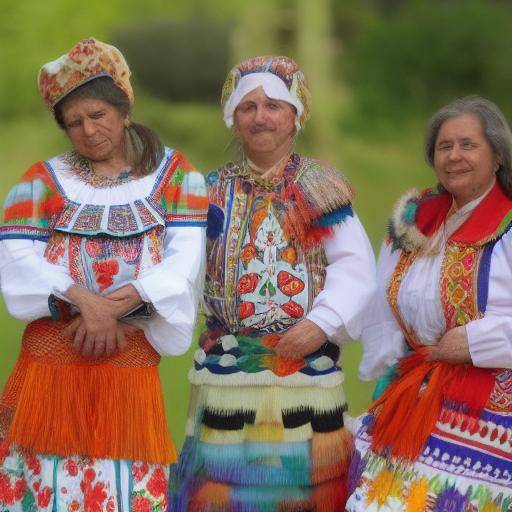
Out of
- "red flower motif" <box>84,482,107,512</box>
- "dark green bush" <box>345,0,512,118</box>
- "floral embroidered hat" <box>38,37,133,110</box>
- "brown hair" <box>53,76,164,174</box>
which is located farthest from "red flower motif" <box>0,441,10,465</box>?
"dark green bush" <box>345,0,512,118</box>

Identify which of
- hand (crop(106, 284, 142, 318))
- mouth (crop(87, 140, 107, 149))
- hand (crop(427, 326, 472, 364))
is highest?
mouth (crop(87, 140, 107, 149))

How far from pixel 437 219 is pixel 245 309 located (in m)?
0.71

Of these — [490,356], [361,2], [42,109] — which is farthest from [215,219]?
[361,2]

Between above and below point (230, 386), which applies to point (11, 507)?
below

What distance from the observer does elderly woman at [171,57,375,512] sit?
3.57 meters

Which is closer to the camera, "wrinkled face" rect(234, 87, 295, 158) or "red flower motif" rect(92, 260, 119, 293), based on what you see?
"red flower motif" rect(92, 260, 119, 293)

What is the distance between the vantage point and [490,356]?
334cm

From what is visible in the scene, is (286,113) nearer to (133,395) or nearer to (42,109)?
(133,395)

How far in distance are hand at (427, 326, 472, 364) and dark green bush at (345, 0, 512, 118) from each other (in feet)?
22.3

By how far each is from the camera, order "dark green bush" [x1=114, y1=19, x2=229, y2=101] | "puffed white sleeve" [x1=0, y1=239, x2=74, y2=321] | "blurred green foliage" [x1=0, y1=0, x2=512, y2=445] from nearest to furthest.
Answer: "puffed white sleeve" [x1=0, y1=239, x2=74, y2=321] < "blurred green foliage" [x1=0, y1=0, x2=512, y2=445] < "dark green bush" [x1=114, y1=19, x2=229, y2=101]

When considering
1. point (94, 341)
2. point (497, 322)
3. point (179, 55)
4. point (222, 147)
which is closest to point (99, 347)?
point (94, 341)

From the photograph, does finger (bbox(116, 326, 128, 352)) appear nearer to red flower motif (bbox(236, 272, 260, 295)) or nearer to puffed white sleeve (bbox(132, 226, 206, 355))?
puffed white sleeve (bbox(132, 226, 206, 355))

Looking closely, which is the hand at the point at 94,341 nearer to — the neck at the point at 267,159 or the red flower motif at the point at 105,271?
the red flower motif at the point at 105,271

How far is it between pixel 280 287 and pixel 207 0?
6.93 m
